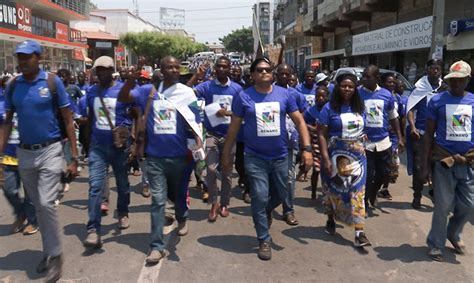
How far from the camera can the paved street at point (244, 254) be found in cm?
417

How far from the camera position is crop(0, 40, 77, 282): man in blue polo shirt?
398cm

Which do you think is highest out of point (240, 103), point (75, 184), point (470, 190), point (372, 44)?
point (372, 44)

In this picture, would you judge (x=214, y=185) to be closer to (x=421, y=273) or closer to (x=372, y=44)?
(x=421, y=273)

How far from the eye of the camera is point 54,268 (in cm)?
398

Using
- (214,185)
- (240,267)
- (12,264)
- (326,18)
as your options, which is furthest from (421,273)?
(326,18)

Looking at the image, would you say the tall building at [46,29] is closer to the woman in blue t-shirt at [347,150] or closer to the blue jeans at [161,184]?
the blue jeans at [161,184]

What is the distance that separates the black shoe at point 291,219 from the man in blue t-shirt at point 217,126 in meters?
0.77

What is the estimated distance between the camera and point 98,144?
16.2 feet

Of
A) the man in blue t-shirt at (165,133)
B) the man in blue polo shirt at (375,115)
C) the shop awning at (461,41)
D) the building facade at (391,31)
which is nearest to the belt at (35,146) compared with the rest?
the man in blue t-shirt at (165,133)

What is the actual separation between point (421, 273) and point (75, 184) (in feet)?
18.7

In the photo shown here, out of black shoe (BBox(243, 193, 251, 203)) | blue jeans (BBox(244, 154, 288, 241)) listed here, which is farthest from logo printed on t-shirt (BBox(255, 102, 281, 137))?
black shoe (BBox(243, 193, 251, 203))

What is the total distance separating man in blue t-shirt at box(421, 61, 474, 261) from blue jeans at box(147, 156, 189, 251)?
7.94 feet

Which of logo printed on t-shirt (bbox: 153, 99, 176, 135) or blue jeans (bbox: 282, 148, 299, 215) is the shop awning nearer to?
blue jeans (bbox: 282, 148, 299, 215)

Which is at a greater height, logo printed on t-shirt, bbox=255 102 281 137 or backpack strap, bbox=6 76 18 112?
backpack strap, bbox=6 76 18 112
